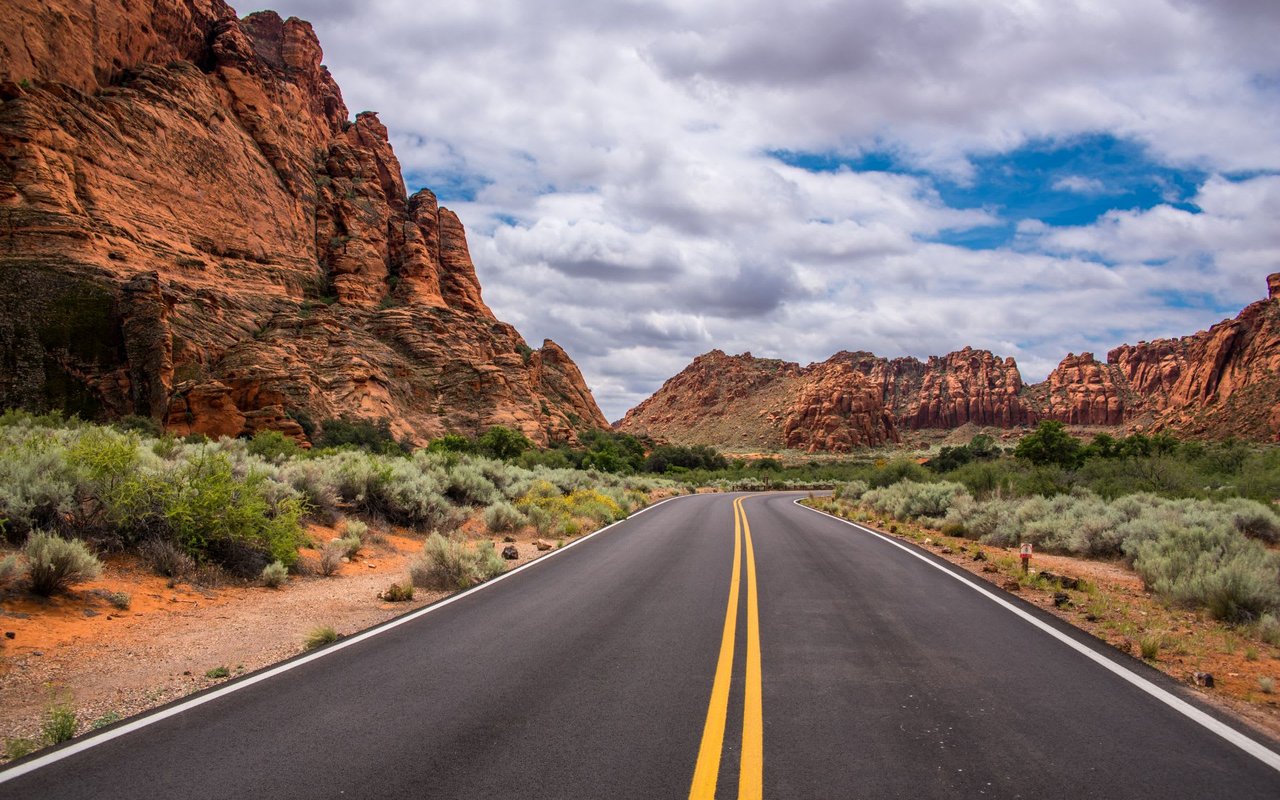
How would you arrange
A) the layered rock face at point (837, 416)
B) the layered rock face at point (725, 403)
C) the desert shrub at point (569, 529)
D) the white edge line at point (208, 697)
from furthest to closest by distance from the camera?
1. the layered rock face at point (725, 403)
2. the layered rock face at point (837, 416)
3. the desert shrub at point (569, 529)
4. the white edge line at point (208, 697)

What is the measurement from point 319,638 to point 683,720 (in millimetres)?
4368

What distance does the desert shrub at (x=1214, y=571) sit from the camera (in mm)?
8055

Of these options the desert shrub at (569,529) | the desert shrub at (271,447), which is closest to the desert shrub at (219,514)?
the desert shrub at (569,529)

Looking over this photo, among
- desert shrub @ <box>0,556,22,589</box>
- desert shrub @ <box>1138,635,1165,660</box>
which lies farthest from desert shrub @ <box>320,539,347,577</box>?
desert shrub @ <box>1138,635,1165,660</box>

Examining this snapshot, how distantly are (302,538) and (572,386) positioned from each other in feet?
282

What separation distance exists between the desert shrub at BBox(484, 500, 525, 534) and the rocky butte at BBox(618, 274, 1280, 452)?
2562 inches

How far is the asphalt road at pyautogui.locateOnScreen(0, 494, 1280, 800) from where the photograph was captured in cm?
381

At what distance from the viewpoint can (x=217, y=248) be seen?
5572cm

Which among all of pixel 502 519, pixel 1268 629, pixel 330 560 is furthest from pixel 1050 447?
pixel 330 560

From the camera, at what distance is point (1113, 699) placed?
5246 millimetres

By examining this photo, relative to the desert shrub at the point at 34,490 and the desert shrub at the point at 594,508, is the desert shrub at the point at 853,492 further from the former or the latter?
the desert shrub at the point at 34,490

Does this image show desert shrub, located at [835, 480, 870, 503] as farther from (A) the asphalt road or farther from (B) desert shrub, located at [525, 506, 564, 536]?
(A) the asphalt road

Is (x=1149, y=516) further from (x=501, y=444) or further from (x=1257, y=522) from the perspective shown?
(x=501, y=444)

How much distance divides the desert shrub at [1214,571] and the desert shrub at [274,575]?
41.0 ft
